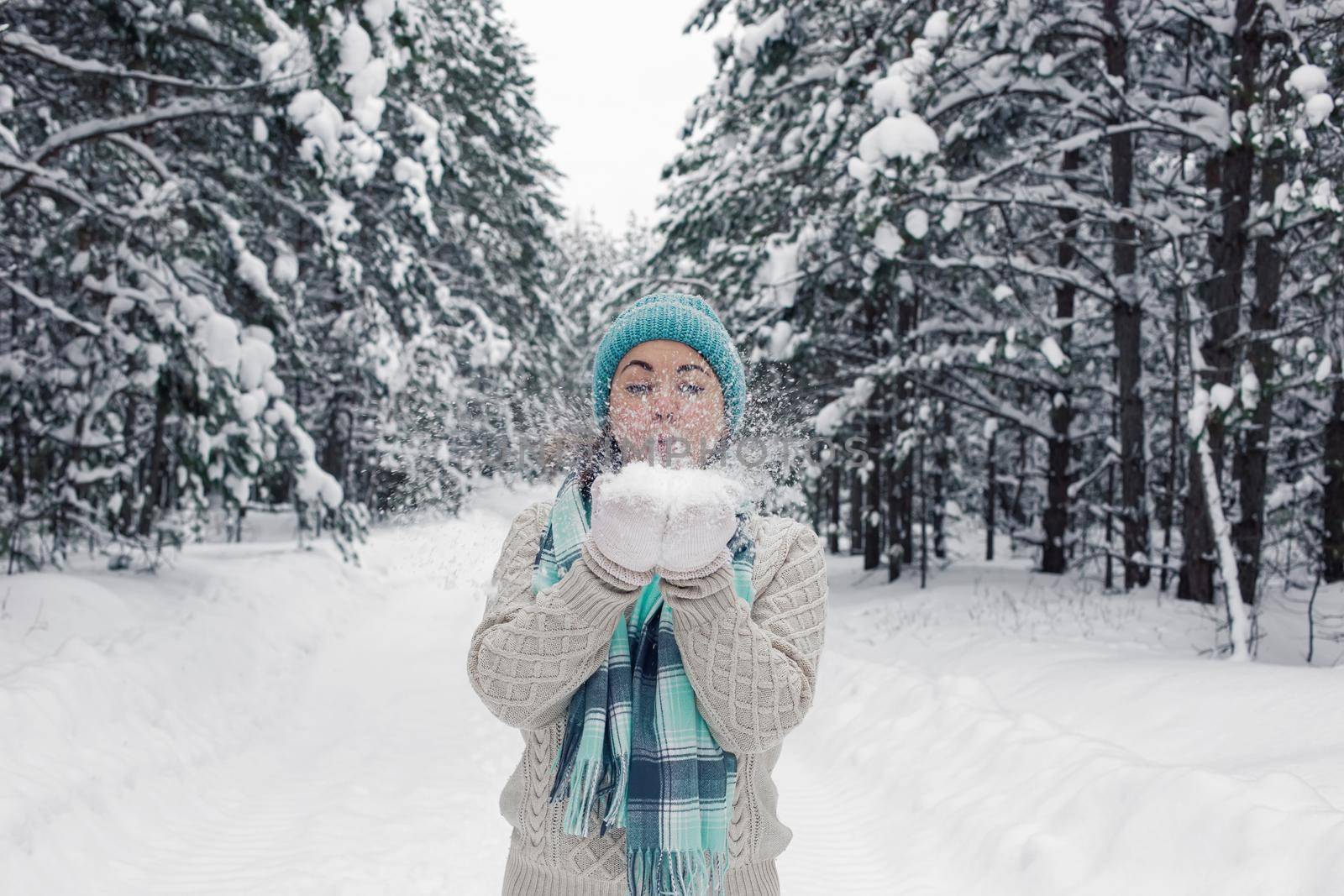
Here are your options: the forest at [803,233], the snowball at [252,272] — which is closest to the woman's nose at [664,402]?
the forest at [803,233]

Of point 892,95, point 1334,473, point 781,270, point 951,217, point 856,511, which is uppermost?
point 892,95

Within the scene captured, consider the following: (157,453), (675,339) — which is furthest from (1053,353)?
(157,453)

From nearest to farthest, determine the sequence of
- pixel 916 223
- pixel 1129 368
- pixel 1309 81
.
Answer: pixel 1309 81 < pixel 916 223 < pixel 1129 368

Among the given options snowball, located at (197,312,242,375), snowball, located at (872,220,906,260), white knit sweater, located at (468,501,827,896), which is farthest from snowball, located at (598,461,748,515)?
snowball, located at (197,312,242,375)

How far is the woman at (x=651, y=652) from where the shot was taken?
1.59 metres

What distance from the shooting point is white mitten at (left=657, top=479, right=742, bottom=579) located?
1427mm

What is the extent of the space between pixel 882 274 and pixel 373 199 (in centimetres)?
841

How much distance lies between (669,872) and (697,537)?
751 mm

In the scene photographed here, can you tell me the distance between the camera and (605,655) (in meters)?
1.75

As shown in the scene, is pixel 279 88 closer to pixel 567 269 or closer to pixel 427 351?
pixel 427 351

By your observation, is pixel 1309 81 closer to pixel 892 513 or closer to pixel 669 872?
pixel 669 872

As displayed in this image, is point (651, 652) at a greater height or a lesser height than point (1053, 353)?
lesser

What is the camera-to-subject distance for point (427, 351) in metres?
13.1

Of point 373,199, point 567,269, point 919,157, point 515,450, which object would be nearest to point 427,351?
point 373,199
